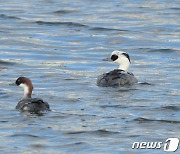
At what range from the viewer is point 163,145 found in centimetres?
1694

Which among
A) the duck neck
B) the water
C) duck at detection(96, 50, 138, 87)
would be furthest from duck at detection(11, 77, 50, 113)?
duck at detection(96, 50, 138, 87)

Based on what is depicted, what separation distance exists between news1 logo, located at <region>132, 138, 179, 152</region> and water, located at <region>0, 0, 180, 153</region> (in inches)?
7.2

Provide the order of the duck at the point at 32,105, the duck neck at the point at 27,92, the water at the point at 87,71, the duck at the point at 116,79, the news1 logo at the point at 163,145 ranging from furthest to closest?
the duck at the point at 116,79
the duck neck at the point at 27,92
the duck at the point at 32,105
the water at the point at 87,71
the news1 logo at the point at 163,145

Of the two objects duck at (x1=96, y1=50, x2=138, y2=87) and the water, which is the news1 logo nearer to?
the water

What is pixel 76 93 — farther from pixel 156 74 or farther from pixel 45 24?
pixel 45 24

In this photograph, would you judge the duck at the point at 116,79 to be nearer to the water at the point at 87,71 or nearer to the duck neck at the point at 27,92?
the water at the point at 87,71

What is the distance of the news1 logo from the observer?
16.7m

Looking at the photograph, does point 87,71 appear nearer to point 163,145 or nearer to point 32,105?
point 32,105

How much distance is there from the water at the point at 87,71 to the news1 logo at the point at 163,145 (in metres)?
0.18

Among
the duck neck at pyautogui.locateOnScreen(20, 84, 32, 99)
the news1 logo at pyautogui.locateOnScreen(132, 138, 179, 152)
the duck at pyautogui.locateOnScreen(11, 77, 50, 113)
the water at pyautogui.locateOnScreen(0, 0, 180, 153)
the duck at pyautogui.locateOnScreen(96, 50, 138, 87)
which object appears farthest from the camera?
the duck at pyautogui.locateOnScreen(96, 50, 138, 87)

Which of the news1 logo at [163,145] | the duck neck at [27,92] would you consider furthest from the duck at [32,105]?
the news1 logo at [163,145]

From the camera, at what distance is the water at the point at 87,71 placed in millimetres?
17672

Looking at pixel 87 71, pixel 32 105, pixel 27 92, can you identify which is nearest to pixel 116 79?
pixel 87 71

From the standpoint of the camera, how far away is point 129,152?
1655 centimetres
